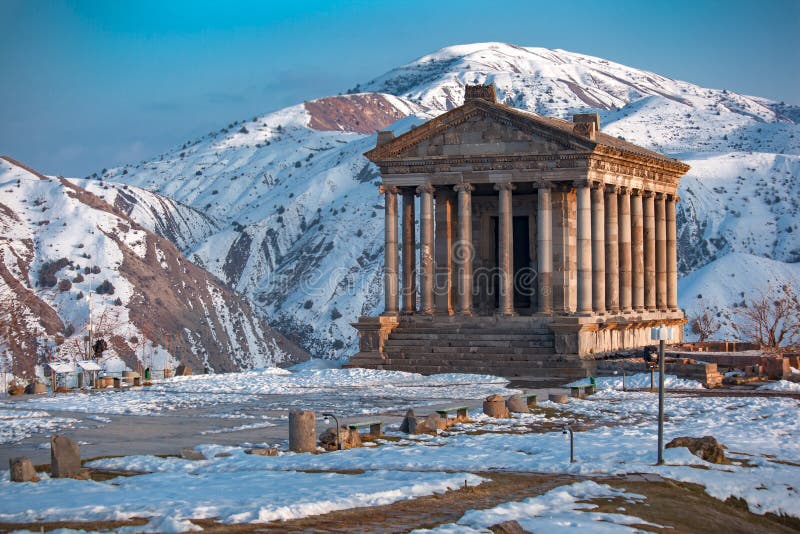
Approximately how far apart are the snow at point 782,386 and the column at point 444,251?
17.8 metres

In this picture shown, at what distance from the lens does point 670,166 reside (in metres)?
58.3

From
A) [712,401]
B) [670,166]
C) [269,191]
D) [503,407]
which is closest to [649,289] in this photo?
[670,166]

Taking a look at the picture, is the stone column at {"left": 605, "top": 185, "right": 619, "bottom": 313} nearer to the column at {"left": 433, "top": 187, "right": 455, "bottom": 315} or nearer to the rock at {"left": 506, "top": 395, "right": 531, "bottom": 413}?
the column at {"left": 433, "top": 187, "right": 455, "bottom": 315}

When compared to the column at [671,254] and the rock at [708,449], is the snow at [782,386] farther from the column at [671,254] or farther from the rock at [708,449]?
the column at [671,254]

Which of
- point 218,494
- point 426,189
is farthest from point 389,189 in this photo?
point 218,494

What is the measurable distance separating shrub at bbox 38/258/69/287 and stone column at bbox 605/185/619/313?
59.2 metres

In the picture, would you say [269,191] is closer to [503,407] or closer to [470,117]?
[470,117]

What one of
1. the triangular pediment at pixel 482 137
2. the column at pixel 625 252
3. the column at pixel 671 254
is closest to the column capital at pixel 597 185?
the triangular pediment at pixel 482 137

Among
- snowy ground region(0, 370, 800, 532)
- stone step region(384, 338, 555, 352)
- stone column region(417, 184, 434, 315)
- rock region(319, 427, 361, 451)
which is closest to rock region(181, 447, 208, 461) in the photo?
snowy ground region(0, 370, 800, 532)

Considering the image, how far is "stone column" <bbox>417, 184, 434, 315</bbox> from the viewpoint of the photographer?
51.1 metres

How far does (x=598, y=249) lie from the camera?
5106 cm

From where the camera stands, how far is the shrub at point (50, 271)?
99.4 meters

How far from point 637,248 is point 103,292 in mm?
57076

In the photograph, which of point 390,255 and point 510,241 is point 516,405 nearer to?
point 510,241
